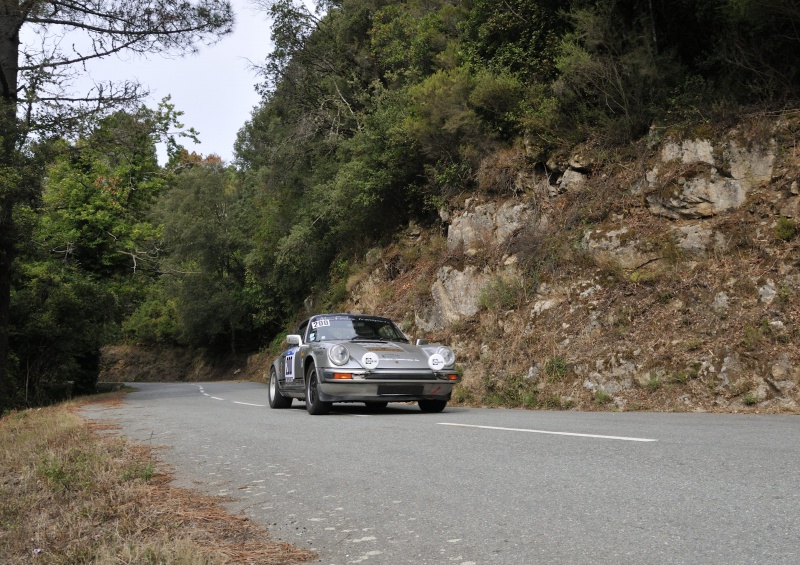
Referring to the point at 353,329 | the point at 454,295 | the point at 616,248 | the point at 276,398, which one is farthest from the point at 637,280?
→ the point at 276,398

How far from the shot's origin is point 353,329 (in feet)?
42.4

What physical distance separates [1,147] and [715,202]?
15840mm

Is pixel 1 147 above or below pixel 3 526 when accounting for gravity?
above

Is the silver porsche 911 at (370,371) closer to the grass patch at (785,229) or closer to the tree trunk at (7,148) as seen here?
the grass patch at (785,229)

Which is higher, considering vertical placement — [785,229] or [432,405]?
[785,229]

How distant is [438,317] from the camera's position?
2045 centimetres

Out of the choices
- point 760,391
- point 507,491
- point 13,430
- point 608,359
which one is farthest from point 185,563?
point 608,359

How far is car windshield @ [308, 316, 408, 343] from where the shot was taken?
41.8 feet

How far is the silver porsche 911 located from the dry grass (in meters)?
4.56

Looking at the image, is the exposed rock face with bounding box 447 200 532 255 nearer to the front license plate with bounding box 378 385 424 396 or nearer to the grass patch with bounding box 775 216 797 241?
the grass patch with bounding box 775 216 797 241

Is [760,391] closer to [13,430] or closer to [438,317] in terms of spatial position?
[438,317]

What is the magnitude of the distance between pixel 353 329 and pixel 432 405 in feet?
6.49

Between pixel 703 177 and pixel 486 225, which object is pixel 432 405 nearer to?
pixel 703 177

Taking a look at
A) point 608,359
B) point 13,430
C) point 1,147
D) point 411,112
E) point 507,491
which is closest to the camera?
point 507,491
